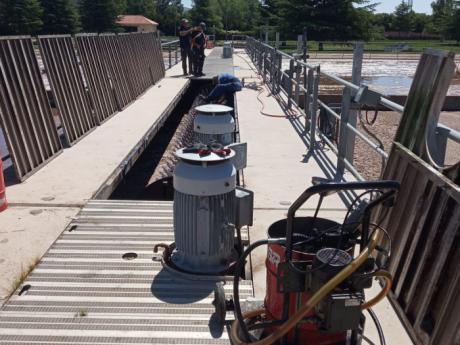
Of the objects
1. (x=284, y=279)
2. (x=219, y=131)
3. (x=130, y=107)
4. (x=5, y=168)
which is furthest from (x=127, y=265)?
(x=130, y=107)

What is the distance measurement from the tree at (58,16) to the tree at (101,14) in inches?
210

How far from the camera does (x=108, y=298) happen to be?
3.04 meters

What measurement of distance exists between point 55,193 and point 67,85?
8.23ft

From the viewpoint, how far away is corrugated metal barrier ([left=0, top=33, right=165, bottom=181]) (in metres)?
5.10

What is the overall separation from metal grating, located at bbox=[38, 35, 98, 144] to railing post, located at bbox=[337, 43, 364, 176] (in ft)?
11.4

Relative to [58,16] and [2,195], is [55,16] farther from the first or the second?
[2,195]

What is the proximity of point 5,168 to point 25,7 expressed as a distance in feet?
179

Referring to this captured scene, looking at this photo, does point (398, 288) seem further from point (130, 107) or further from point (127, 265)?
point (130, 107)

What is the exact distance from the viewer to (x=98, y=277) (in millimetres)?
3277

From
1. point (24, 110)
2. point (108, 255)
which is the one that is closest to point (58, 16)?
point (24, 110)

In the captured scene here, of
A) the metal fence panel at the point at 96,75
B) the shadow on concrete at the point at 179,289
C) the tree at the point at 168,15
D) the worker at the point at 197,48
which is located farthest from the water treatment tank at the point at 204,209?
the tree at the point at 168,15

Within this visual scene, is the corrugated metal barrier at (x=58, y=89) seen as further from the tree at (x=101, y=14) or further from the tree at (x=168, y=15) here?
the tree at (x=168, y=15)

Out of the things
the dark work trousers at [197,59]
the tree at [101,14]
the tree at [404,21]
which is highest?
the dark work trousers at [197,59]

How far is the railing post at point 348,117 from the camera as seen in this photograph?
518 cm
